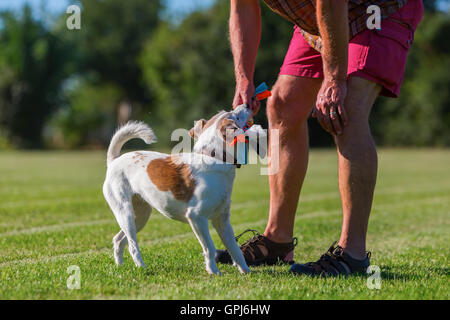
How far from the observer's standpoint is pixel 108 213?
22.6ft

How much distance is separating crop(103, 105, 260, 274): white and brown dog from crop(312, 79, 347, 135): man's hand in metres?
0.48

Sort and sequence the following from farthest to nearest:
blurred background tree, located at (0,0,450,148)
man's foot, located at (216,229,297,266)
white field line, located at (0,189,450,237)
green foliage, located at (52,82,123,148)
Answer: green foliage, located at (52,82,123,148) < blurred background tree, located at (0,0,450,148) < white field line, located at (0,189,450,237) < man's foot, located at (216,229,297,266)

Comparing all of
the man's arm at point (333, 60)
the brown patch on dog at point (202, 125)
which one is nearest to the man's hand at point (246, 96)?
the brown patch on dog at point (202, 125)

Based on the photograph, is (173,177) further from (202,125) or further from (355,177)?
(355,177)

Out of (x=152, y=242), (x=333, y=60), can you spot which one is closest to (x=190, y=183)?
(x=333, y=60)

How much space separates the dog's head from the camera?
3.18 meters

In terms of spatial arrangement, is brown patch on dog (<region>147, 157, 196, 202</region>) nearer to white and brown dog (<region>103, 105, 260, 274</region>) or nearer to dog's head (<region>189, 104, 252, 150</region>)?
white and brown dog (<region>103, 105, 260, 274</region>)

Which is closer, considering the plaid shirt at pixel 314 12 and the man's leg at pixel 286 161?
the plaid shirt at pixel 314 12

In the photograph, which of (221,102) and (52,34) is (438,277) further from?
(52,34)

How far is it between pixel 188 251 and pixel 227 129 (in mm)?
1500

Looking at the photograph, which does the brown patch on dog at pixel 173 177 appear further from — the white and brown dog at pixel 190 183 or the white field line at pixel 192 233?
the white field line at pixel 192 233

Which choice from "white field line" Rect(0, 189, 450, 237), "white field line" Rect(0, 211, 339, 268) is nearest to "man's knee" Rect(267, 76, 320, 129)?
"white field line" Rect(0, 211, 339, 268)

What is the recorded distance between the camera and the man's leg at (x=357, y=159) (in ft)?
11.2

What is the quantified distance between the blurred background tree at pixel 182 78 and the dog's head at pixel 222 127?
1825 cm
